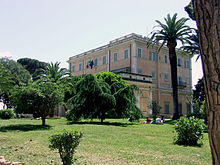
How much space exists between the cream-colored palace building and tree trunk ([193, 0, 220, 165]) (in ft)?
100

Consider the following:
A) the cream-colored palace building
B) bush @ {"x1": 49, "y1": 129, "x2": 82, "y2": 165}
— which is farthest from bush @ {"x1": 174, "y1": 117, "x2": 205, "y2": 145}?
the cream-colored palace building

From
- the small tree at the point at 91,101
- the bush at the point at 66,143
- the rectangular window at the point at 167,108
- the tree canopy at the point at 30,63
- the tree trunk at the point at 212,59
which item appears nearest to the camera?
the tree trunk at the point at 212,59

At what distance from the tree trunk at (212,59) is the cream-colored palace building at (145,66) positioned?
30.6 meters

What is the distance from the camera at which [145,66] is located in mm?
40281

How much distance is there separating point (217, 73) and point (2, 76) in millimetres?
15219

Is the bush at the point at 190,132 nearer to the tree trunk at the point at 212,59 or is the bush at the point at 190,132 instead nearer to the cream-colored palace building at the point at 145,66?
the tree trunk at the point at 212,59

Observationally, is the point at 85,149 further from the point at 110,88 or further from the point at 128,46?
the point at 128,46

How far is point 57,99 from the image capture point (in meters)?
16.6

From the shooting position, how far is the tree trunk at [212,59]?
8.82 feet

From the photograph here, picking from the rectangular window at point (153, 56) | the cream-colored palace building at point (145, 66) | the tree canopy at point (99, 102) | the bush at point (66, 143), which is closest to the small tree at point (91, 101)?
the tree canopy at point (99, 102)

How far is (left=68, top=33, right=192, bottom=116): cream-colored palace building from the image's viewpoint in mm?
38688

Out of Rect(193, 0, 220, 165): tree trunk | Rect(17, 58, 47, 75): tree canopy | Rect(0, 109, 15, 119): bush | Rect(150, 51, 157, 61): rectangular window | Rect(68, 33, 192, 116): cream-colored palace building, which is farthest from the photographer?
Rect(17, 58, 47, 75): tree canopy

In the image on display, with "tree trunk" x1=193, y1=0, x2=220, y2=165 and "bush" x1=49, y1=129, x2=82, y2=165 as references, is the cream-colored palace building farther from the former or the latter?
"tree trunk" x1=193, y1=0, x2=220, y2=165

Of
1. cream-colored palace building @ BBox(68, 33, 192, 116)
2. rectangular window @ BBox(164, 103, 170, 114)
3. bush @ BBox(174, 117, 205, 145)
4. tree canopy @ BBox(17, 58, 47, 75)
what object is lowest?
bush @ BBox(174, 117, 205, 145)
